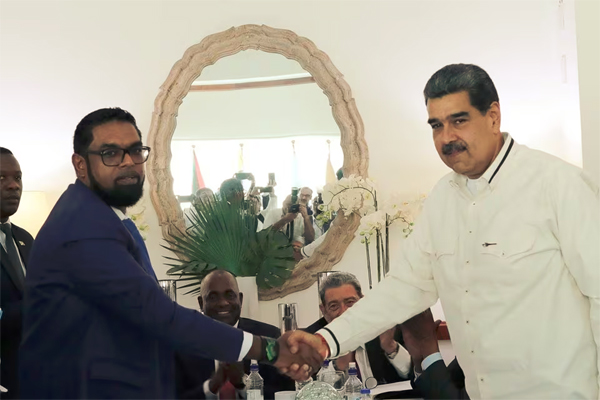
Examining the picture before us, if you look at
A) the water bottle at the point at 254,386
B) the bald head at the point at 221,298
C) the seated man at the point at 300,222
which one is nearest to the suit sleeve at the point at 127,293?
the water bottle at the point at 254,386

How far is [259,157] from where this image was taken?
477 centimetres

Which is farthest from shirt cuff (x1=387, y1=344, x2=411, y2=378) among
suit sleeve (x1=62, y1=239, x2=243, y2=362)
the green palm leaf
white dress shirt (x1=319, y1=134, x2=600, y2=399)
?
suit sleeve (x1=62, y1=239, x2=243, y2=362)

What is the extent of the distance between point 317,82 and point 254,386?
238cm

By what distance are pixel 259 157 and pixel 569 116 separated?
78.0 inches

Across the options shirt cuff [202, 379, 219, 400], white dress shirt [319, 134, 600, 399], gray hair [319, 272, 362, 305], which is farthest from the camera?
gray hair [319, 272, 362, 305]

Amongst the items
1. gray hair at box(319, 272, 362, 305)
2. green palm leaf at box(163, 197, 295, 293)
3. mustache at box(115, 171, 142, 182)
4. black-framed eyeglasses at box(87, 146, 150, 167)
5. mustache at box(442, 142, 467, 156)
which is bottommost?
gray hair at box(319, 272, 362, 305)

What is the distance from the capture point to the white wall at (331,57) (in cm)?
471

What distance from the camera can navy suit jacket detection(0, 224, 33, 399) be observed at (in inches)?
122

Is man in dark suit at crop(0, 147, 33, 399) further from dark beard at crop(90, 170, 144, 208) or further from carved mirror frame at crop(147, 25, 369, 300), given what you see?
carved mirror frame at crop(147, 25, 369, 300)

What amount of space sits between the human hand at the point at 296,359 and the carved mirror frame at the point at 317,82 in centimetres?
198

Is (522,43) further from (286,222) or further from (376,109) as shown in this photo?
(286,222)

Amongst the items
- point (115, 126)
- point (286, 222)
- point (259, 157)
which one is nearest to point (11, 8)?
point (259, 157)

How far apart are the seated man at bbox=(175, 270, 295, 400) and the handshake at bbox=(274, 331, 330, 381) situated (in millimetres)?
424

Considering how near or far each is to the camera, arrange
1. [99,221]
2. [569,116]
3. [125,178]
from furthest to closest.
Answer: [569,116]
[125,178]
[99,221]
